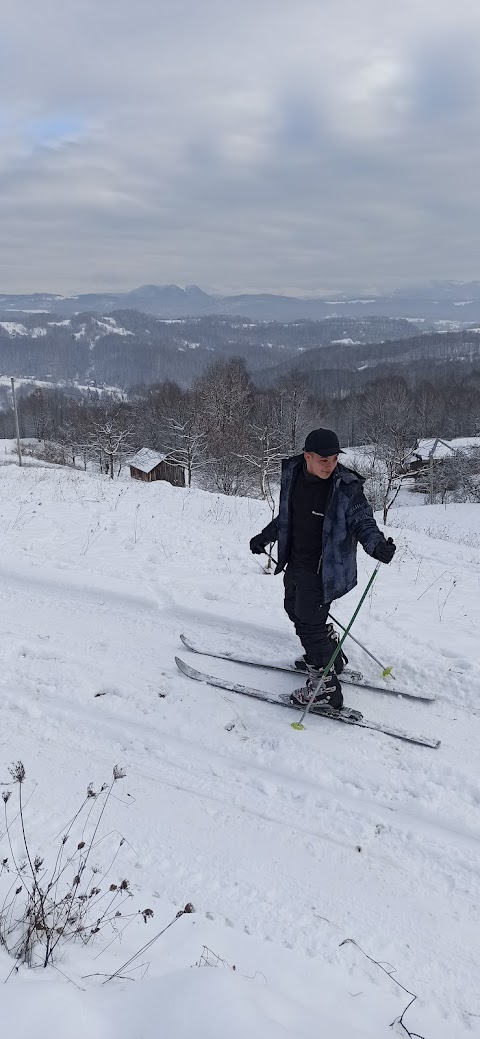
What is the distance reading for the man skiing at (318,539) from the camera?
159 inches

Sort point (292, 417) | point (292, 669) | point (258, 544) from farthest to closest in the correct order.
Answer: point (292, 417) → point (292, 669) → point (258, 544)

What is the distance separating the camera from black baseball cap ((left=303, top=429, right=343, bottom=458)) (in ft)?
12.8

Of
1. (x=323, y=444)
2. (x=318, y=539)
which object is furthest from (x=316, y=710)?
(x=323, y=444)

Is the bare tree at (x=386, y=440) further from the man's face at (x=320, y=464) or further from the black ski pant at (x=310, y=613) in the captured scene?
the man's face at (x=320, y=464)

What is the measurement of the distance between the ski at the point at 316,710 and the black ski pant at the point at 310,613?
0.38 meters

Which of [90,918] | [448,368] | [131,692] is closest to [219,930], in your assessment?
[90,918]

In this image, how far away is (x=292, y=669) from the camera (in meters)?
4.87

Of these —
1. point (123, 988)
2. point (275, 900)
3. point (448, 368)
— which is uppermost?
point (448, 368)

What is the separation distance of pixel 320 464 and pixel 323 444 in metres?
0.18

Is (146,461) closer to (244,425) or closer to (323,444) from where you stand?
(244,425)

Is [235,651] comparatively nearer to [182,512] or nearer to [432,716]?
[432,716]

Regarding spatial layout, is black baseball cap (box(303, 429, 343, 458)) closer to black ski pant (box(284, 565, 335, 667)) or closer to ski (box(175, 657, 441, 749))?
black ski pant (box(284, 565, 335, 667))

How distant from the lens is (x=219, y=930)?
2.57 metres

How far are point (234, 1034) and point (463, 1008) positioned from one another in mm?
1074
